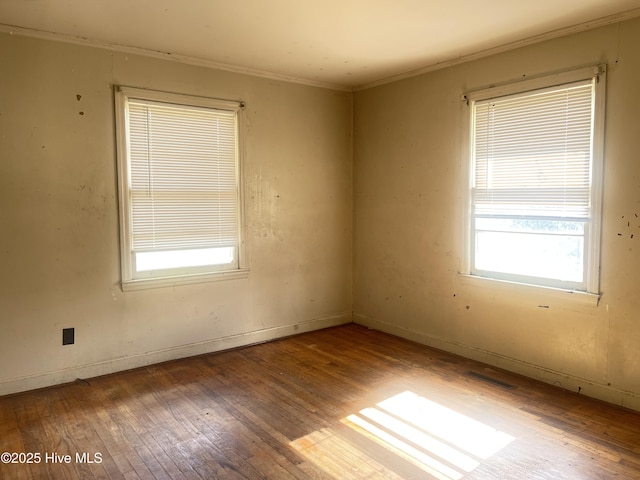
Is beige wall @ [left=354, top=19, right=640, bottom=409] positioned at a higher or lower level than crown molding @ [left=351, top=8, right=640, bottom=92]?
lower

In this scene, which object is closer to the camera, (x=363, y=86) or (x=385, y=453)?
(x=385, y=453)

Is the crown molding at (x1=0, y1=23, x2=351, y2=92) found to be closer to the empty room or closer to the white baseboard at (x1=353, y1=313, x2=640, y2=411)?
the empty room

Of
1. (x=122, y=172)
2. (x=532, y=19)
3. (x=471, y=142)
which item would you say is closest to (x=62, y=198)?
(x=122, y=172)

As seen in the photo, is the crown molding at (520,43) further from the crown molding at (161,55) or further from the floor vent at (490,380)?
the floor vent at (490,380)

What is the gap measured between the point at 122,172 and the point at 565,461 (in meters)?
3.66

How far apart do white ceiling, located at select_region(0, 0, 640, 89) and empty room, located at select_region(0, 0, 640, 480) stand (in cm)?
3

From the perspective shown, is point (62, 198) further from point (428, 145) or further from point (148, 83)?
point (428, 145)

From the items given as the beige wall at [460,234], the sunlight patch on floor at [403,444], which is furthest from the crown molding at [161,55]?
the sunlight patch on floor at [403,444]

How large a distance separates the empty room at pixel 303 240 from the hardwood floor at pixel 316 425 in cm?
2

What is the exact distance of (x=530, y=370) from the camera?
145 inches

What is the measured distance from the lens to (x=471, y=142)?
4000mm

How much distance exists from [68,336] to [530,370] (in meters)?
3.67

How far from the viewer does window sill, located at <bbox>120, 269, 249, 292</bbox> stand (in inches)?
152

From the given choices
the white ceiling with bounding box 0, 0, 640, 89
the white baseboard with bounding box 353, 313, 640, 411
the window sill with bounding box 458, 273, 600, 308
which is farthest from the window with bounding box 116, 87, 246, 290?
the window sill with bounding box 458, 273, 600, 308
